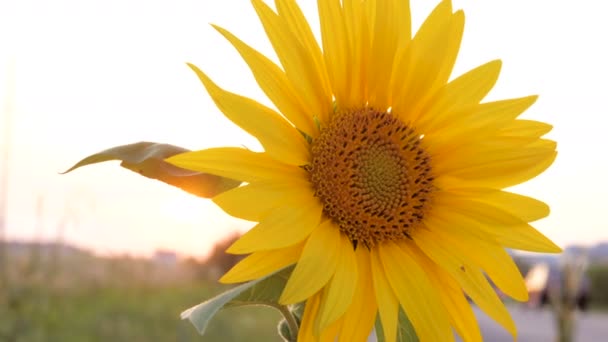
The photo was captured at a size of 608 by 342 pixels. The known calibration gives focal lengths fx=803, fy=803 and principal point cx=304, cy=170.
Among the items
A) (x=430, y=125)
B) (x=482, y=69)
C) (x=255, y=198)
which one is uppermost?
(x=482, y=69)

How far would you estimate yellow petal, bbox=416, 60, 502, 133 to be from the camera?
4.63 ft

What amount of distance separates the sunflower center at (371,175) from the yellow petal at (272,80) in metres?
0.11

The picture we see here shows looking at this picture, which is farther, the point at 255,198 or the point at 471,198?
the point at 471,198

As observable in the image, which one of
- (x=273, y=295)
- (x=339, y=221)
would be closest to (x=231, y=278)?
(x=273, y=295)

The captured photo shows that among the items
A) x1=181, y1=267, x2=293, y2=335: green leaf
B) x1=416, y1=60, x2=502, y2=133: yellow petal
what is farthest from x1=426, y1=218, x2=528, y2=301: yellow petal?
x1=181, y1=267, x2=293, y2=335: green leaf

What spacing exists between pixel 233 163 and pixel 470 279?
1.49ft

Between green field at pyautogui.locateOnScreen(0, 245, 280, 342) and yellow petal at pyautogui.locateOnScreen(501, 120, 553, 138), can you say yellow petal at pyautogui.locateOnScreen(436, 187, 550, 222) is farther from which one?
green field at pyautogui.locateOnScreen(0, 245, 280, 342)

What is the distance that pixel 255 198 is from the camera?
3.72 feet

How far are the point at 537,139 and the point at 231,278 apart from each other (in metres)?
0.60

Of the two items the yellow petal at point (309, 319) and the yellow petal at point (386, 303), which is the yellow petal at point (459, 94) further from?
the yellow petal at point (309, 319)

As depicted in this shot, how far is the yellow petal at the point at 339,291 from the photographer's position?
1141 mm

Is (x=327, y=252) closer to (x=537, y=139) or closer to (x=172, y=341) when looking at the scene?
(x=537, y=139)

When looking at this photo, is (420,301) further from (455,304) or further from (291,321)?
(291,321)

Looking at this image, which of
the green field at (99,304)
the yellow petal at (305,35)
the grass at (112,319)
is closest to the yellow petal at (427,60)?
the yellow petal at (305,35)
